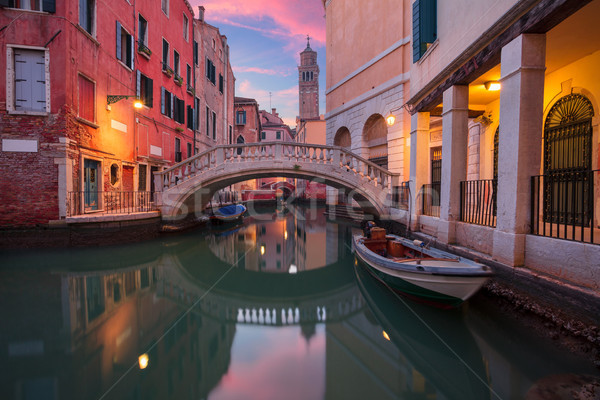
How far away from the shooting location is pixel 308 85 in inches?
2140

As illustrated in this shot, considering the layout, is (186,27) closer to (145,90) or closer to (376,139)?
(145,90)

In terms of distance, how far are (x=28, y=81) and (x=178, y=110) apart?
6960 millimetres

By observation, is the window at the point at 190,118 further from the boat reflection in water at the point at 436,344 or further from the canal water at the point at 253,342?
the boat reflection in water at the point at 436,344

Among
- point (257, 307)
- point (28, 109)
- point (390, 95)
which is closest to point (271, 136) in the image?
point (390, 95)

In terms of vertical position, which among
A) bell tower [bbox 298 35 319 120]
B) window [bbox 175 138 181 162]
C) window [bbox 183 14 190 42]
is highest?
bell tower [bbox 298 35 319 120]

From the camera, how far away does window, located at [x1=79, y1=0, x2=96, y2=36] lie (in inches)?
326

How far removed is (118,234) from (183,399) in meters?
7.11

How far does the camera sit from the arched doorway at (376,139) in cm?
1178

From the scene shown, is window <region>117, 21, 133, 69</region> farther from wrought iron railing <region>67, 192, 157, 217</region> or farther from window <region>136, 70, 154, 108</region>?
wrought iron railing <region>67, 192, 157, 217</region>

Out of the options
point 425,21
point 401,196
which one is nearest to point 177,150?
point 401,196

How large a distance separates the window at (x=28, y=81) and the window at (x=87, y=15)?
1.49 m

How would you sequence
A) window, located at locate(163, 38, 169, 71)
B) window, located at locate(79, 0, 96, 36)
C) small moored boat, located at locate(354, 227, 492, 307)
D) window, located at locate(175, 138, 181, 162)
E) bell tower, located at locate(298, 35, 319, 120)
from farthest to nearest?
1. bell tower, located at locate(298, 35, 319, 120)
2. window, located at locate(175, 138, 181, 162)
3. window, located at locate(163, 38, 169, 71)
4. window, located at locate(79, 0, 96, 36)
5. small moored boat, located at locate(354, 227, 492, 307)

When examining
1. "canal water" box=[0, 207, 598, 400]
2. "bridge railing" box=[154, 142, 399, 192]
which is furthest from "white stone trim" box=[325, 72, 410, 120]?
"canal water" box=[0, 207, 598, 400]

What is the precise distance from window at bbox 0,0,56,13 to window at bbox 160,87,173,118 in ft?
17.3
